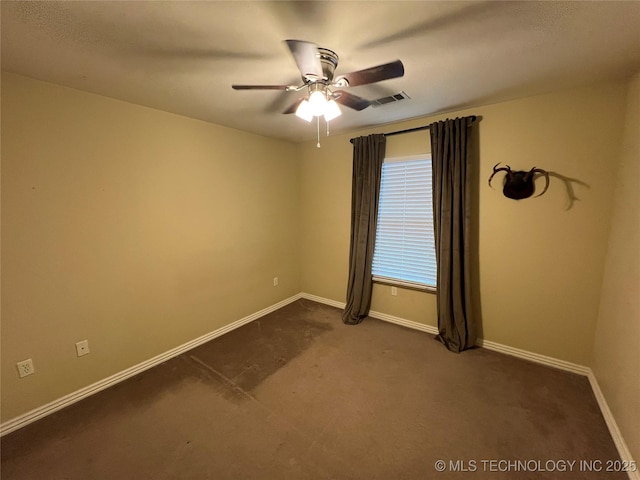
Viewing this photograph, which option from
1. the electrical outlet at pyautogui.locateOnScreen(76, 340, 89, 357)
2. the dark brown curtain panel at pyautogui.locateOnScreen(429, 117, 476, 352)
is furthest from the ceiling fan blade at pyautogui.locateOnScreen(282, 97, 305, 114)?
the electrical outlet at pyautogui.locateOnScreen(76, 340, 89, 357)

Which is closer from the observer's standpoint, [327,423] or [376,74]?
[376,74]

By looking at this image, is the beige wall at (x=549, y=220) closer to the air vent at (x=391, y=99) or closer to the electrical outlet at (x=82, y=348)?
the air vent at (x=391, y=99)

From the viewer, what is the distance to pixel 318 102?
4.80ft

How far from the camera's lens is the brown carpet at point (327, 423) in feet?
4.82

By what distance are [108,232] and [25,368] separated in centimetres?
104

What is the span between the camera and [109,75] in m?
1.71

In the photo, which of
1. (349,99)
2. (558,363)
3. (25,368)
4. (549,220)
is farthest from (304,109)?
(558,363)

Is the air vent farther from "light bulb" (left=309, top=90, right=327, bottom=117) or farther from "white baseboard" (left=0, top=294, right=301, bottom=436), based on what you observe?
"white baseboard" (left=0, top=294, right=301, bottom=436)

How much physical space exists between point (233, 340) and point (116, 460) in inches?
53.1

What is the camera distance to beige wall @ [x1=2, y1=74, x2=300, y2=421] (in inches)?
67.9

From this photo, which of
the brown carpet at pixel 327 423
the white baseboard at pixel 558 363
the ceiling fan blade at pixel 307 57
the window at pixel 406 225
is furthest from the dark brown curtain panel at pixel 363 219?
the ceiling fan blade at pixel 307 57

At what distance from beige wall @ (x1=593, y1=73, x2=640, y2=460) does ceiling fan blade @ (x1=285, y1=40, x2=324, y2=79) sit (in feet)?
6.86

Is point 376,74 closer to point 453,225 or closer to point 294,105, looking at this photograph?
point 294,105

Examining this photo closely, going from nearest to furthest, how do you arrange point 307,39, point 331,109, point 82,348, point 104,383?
point 307,39 → point 331,109 → point 82,348 → point 104,383
